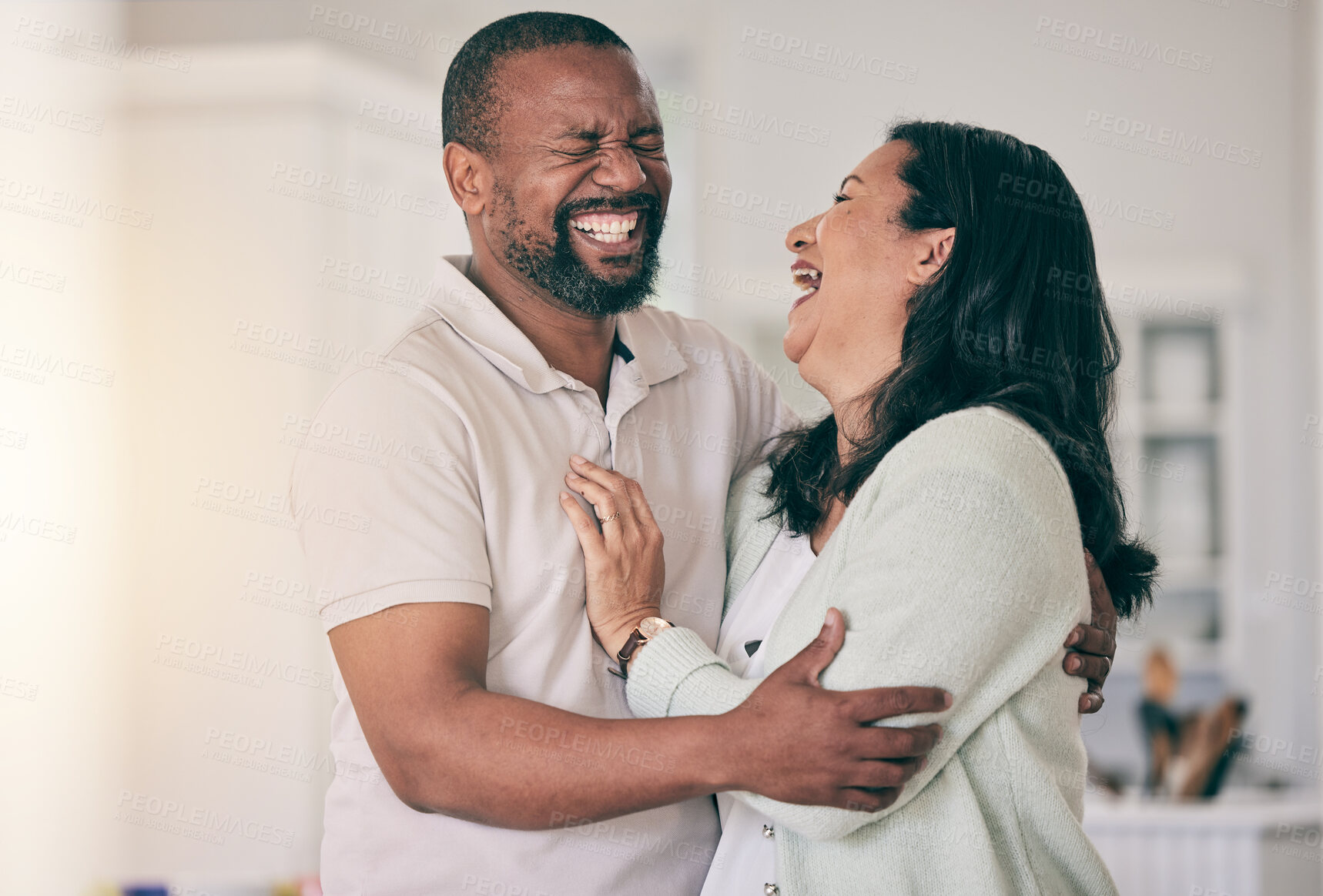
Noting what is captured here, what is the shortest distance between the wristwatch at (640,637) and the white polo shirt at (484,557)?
1.9 inches

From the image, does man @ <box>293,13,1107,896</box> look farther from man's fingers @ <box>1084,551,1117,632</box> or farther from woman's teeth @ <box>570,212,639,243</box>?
man's fingers @ <box>1084,551,1117,632</box>

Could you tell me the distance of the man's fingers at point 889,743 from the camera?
3.78 feet

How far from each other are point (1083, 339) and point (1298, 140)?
155 inches

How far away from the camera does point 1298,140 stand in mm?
4633

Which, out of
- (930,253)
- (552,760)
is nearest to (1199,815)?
(930,253)

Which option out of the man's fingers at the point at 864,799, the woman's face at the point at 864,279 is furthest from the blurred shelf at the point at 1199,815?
the man's fingers at the point at 864,799

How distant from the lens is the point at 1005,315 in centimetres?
145

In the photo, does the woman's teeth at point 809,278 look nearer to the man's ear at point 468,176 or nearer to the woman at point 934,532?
the woman at point 934,532

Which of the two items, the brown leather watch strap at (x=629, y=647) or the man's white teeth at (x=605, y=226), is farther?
the man's white teeth at (x=605, y=226)

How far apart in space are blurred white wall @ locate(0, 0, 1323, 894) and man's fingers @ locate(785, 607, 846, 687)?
252cm

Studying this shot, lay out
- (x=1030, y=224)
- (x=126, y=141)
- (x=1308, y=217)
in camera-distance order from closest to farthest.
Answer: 1. (x=1030, y=224)
2. (x=126, y=141)
3. (x=1308, y=217)

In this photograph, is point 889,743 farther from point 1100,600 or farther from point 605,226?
point 605,226

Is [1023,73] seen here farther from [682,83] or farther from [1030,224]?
[1030,224]

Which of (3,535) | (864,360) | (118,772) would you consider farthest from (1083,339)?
(118,772)
